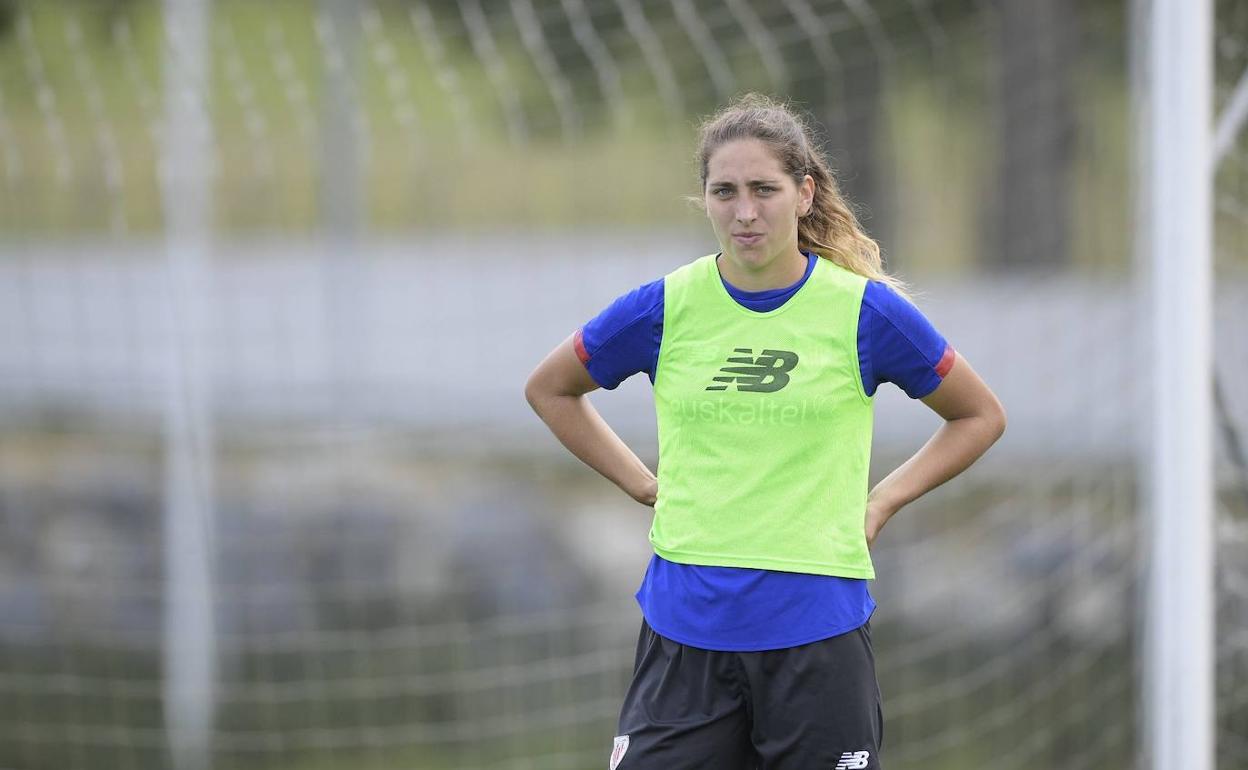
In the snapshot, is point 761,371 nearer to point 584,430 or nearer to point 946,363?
point 946,363

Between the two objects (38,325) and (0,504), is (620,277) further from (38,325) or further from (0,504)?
(0,504)

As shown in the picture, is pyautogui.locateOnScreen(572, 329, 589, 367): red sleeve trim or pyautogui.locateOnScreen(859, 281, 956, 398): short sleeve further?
pyautogui.locateOnScreen(572, 329, 589, 367): red sleeve trim

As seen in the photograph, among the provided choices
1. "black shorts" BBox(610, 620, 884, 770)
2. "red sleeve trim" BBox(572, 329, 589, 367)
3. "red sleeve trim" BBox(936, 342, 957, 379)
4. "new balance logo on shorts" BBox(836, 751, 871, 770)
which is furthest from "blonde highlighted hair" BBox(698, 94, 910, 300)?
"new balance logo on shorts" BBox(836, 751, 871, 770)

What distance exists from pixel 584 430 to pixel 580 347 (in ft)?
0.54

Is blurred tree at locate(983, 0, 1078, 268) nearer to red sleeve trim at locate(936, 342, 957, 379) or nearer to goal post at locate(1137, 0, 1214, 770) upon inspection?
goal post at locate(1137, 0, 1214, 770)

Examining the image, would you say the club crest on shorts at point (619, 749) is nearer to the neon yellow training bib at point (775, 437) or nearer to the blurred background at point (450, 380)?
the neon yellow training bib at point (775, 437)

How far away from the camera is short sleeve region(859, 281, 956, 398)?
2262 millimetres

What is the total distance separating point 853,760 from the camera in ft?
7.38

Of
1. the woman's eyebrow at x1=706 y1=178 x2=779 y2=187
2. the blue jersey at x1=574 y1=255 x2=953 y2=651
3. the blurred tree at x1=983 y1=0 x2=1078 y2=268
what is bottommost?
the blue jersey at x1=574 y1=255 x2=953 y2=651

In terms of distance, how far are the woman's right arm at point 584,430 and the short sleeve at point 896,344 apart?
45cm

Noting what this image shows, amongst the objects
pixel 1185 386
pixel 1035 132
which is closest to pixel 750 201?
pixel 1185 386

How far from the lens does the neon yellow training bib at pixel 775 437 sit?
223cm

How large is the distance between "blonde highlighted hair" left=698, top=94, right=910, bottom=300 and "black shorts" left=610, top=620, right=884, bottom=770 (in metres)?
0.60

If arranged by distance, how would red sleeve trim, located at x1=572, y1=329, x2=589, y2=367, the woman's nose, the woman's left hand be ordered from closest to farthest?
the woman's nose < the woman's left hand < red sleeve trim, located at x1=572, y1=329, x2=589, y2=367
